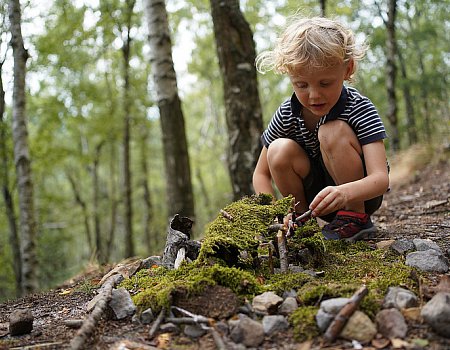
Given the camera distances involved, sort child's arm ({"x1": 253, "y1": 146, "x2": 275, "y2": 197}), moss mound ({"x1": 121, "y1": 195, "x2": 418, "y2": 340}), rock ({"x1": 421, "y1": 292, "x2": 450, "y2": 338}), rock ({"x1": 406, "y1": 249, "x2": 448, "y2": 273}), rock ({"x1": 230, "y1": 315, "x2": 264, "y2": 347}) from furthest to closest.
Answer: child's arm ({"x1": 253, "y1": 146, "x2": 275, "y2": 197})
rock ({"x1": 406, "y1": 249, "x2": 448, "y2": 273})
moss mound ({"x1": 121, "y1": 195, "x2": 418, "y2": 340})
rock ({"x1": 230, "y1": 315, "x2": 264, "y2": 347})
rock ({"x1": 421, "y1": 292, "x2": 450, "y2": 338})

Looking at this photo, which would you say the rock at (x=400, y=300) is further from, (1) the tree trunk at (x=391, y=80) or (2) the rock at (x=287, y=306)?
(1) the tree trunk at (x=391, y=80)

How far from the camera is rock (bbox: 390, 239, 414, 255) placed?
7.80 feet

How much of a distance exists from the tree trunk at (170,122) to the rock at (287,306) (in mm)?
3943

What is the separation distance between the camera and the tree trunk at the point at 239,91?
4.73 metres

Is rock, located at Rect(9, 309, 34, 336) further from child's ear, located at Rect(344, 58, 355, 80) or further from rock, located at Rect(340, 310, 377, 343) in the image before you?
child's ear, located at Rect(344, 58, 355, 80)

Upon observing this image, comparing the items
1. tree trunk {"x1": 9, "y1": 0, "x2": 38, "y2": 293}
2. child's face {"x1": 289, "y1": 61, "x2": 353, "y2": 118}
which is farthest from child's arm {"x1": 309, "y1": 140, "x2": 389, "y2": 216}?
tree trunk {"x1": 9, "y1": 0, "x2": 38, "y2": 293}

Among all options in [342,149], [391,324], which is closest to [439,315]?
[391,324]

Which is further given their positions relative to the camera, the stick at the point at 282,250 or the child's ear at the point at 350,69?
the child's ear at the point at 350,69

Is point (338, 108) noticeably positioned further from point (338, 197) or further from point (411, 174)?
point (411, 174)

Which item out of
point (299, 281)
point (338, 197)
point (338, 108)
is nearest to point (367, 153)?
point (338, 108)

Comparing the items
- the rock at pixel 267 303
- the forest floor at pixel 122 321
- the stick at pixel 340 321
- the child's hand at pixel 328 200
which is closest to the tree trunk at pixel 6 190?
the forest floor at pixel 122 321

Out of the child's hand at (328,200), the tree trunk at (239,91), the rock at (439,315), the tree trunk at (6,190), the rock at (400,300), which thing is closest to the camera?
the rock at (439,315)

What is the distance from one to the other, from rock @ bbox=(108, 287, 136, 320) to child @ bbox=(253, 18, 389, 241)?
1076mm

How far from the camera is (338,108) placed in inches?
107
